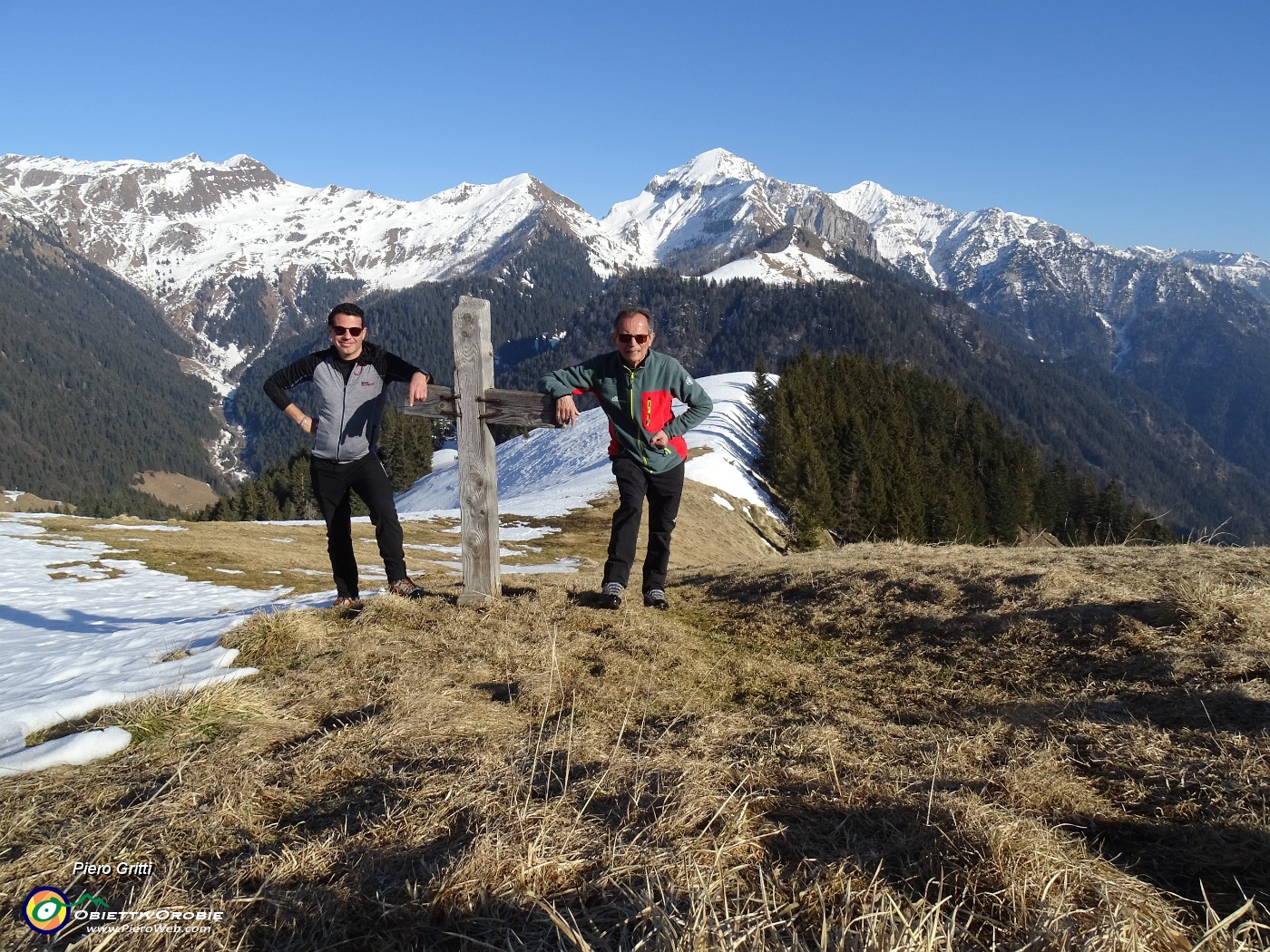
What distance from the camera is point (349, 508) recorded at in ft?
22.0

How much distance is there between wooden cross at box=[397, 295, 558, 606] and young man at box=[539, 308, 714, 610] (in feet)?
1.83

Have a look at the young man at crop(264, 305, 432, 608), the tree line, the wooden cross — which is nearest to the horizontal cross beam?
the wooden cross

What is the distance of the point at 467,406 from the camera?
6.74 metres

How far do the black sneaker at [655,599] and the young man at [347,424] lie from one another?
7.33 feet

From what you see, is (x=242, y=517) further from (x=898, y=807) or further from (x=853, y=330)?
(x=853, y=330)

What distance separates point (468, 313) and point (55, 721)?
4.41 meters

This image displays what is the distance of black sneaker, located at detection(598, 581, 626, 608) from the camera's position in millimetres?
6574

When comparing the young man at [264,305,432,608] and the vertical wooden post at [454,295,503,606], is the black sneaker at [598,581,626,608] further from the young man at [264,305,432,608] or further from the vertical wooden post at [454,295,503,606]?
the young man at [264,305,432,608]

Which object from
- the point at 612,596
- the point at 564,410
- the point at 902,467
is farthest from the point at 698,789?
the point at 902,467

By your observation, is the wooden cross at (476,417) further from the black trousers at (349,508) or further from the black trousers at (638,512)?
the black trousers at (638,512)

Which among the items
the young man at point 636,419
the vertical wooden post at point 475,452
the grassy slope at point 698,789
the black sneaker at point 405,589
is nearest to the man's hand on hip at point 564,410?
the young man at point 636,419

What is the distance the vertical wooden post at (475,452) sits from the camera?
22.1 ft

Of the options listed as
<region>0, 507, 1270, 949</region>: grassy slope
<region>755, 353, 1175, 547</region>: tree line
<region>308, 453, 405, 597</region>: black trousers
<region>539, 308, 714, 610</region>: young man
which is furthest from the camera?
<region>755, 353, 1175, 547</region>: tree line

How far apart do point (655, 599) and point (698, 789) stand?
411cm
